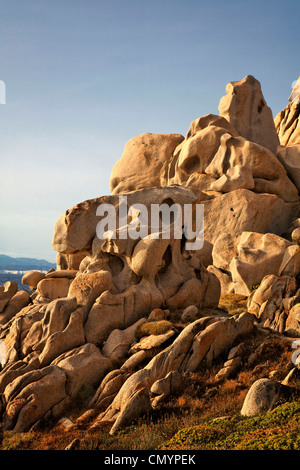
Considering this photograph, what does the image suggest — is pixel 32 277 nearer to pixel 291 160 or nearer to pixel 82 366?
pixel 82 366

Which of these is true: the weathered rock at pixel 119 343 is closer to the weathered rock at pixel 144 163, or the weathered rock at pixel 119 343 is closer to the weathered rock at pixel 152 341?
the weathered rock at pixel 152 341

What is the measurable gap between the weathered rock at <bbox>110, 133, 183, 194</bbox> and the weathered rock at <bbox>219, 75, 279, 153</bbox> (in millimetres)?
6543

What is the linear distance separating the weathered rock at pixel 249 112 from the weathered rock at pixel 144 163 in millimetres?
6543

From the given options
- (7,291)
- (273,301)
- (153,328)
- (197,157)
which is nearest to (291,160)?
(197,157)

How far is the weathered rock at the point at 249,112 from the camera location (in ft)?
170

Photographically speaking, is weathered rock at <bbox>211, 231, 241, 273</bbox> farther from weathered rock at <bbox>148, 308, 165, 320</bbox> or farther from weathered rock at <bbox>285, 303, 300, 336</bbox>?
Result: weathered rock at <bbox>148, 308, 165, 320</bbox>

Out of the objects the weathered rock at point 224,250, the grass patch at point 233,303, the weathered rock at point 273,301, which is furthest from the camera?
the weathered rock at point 224,250

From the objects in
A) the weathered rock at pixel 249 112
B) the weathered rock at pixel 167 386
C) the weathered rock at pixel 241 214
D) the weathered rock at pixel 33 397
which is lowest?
the weathered rock at pixel 33 397

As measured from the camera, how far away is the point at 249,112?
52812 millimetres

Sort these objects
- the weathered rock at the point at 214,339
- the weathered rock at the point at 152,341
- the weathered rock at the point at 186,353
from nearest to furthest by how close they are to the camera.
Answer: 1. the weathered rock at the point at 186,353
2. the weathered rock at the point at 214,339
3. the weathered rock at the point at 152,341

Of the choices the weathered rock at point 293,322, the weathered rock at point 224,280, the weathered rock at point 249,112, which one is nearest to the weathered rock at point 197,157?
the weathered rock at point 249,112

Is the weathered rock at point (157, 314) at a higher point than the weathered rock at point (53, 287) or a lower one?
lower

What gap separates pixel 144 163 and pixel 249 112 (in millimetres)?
13175

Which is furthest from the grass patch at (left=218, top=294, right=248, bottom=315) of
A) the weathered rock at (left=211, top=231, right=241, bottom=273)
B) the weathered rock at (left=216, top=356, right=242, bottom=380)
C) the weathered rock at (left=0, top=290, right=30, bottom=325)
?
the weathered rock at (left=0, top=290, right=30, bottom=325)
